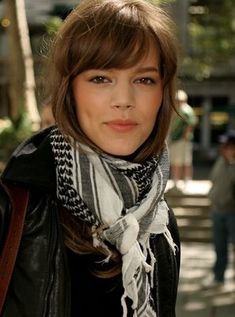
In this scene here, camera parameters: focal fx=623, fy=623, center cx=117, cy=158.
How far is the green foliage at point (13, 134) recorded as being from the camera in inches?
307

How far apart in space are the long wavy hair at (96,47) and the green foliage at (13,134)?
6.29 metres

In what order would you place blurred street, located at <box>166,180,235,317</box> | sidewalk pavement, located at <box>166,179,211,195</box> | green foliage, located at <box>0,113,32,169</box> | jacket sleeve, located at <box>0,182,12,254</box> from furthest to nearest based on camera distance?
sidewalk pavement, located at <box>166,179,211,195</box> → green foliage, located at <box>0,113,32,169</box> → blurred street, located at <box>166,180,235,317</box> → jacket sleeve, located at <box>0,182,12,254</box>

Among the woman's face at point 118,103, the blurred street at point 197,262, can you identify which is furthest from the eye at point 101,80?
the blurred street at point 197,262

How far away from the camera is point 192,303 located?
612 cm

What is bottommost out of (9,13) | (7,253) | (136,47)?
(7,253)

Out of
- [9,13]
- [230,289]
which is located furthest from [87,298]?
[9,13]

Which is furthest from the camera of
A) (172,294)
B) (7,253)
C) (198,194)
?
(198,194)

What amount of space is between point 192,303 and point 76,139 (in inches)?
193

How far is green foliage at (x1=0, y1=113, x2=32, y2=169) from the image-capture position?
7809mm

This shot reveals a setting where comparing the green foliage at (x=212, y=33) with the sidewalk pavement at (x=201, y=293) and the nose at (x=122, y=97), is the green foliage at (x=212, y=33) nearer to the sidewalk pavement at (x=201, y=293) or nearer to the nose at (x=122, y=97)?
the sidewalk pavement at (x=201, y=293)

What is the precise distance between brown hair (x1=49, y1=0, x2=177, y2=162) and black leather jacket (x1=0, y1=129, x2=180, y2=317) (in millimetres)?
114

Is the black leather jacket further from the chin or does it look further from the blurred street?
the blurred street

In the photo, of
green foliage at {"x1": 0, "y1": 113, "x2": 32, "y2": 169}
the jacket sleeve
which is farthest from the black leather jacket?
green foliage at {"x1": 0, "y1": 113, "x2": 32, "y2": 169}

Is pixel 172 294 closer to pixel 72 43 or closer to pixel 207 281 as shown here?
pixel 72 43
